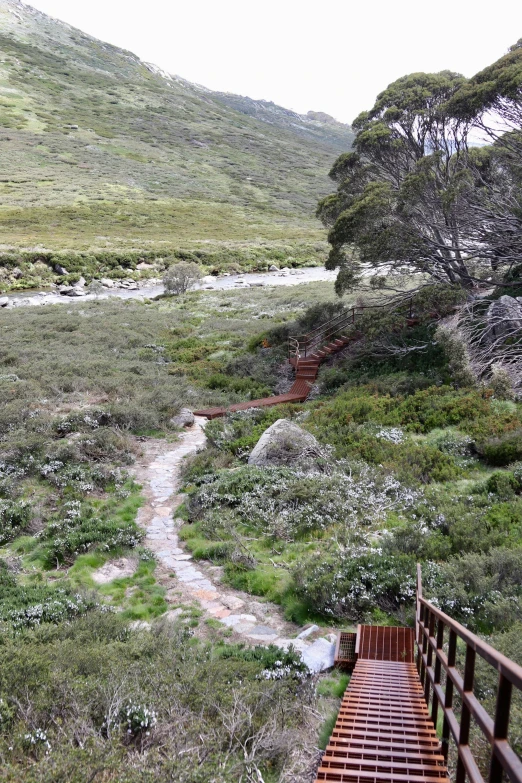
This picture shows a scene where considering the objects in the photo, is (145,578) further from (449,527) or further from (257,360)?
(257,360)

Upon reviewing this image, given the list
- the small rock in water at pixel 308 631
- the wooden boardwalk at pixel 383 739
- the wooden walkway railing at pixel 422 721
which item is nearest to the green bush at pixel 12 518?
the small rock in water at pixel 308 631

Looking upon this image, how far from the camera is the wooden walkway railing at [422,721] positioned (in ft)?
6.01

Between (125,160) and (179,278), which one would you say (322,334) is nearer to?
(179,278)

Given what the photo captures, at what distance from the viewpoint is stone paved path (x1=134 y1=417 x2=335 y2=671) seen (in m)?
5.98

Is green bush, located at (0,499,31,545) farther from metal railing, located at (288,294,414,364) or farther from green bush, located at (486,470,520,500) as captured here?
metal railing, located at (288,294,414,364)

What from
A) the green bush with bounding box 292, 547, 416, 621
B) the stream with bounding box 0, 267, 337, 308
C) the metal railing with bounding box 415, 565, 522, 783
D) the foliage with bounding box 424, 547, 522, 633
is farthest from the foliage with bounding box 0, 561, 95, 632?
the stream with bounding box 0, 267, 337, 308

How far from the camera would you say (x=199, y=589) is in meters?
7.42

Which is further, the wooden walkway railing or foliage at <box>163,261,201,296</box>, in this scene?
foliage at <box>163,261,201,296</box>

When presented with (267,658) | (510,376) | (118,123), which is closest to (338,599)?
(267,658)

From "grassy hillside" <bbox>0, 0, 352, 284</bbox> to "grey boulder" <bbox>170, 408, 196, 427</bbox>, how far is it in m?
43.2

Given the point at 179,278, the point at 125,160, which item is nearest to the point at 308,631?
the point at 179,278

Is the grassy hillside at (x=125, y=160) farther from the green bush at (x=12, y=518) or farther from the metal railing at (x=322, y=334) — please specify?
the green bush at (x=12, y=518)

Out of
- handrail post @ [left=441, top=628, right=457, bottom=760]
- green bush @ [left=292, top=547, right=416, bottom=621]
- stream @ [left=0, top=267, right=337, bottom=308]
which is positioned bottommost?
stream @ [left=0, top=267, right=337, bottom=308]

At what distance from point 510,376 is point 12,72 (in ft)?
455
